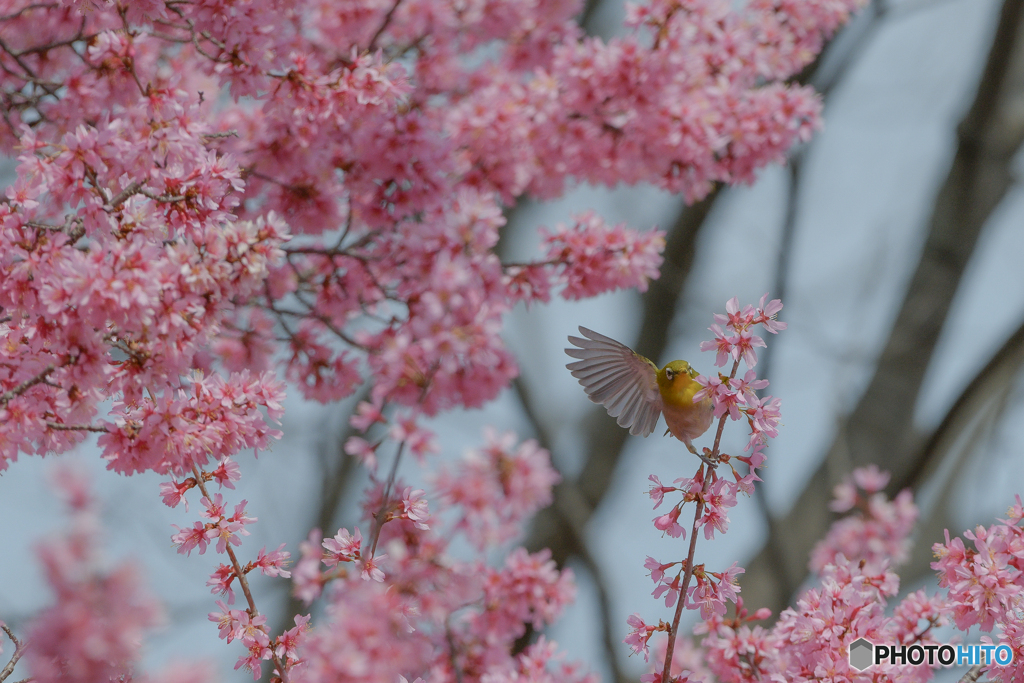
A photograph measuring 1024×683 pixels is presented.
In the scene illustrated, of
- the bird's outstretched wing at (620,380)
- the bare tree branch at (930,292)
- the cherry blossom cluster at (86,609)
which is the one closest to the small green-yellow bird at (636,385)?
the bird's outstretched wing at (620,380)

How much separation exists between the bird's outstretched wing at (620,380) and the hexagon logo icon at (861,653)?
0.86 meters

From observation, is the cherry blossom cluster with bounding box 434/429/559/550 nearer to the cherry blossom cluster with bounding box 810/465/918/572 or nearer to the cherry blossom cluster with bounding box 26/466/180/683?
the cherry blossom cluster with bounding box 26/466/180/683

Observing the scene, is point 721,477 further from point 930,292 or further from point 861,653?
point 930,292

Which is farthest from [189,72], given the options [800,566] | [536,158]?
[800,566]

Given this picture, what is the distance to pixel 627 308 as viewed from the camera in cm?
794

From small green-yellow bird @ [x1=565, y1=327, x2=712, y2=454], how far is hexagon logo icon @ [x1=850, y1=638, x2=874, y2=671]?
72cm

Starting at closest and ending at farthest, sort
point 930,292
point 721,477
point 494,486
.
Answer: point 721,477, point 494,486, point 930,292

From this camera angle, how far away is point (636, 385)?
9.06ft

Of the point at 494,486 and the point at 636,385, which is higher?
the point at 636,385

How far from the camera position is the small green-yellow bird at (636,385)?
2.56m

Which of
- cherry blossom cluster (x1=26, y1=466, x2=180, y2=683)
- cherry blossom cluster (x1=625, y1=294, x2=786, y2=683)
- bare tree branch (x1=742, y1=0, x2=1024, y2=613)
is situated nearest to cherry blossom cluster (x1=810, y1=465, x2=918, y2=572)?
bare tree branch (x1=742, y1=0, x2=1024, y2=613)

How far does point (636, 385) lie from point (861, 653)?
1011mm

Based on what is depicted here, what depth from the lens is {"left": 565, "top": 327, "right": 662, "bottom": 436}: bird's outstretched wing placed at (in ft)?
8.79

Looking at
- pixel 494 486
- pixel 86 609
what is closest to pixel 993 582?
pixel 494 486
